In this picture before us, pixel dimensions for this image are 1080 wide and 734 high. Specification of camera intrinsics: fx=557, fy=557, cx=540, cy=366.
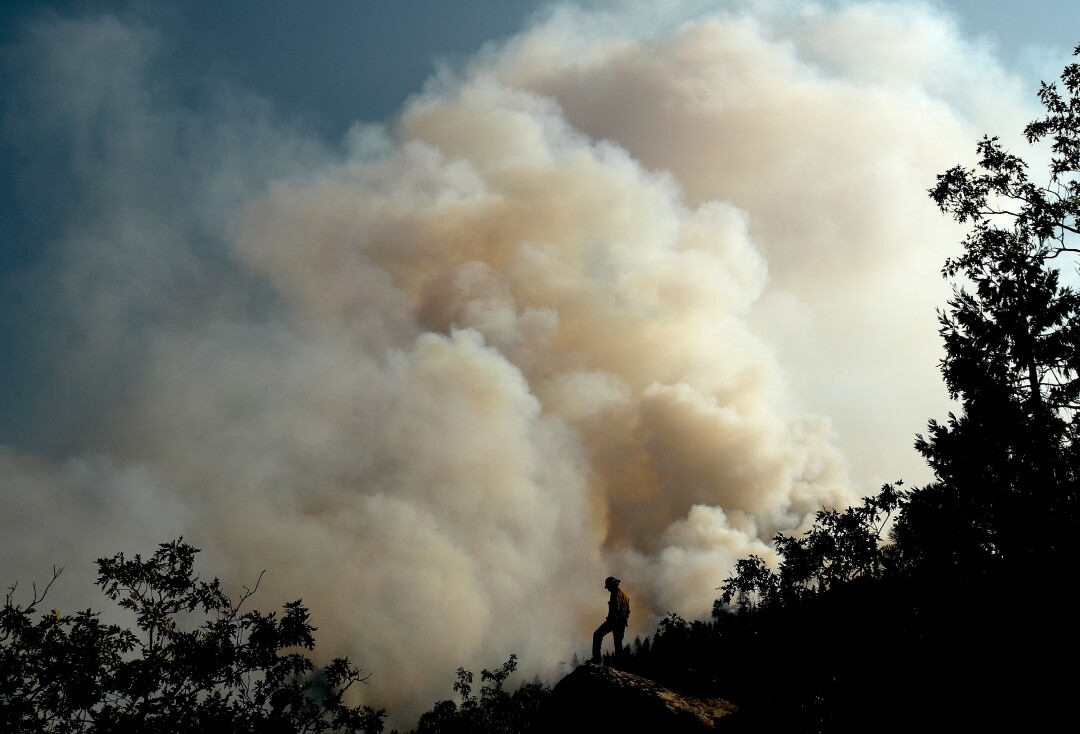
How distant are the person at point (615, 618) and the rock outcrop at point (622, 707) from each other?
72 centimetres

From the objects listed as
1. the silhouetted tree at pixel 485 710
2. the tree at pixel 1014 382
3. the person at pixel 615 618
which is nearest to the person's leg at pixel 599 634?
the person at pixel 615 618

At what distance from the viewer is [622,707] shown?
1539cm

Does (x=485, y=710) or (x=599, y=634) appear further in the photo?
(x=485, y=710)

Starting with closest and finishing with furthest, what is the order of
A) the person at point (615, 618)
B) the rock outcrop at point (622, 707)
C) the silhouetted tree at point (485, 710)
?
the rock outcrop at point (622, 707), the person at point (615, 618), the silhouetted tree at point (485, 710)

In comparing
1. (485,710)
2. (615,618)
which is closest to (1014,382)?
(615,618)

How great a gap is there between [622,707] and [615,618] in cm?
236

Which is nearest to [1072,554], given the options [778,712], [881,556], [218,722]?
[778,712]

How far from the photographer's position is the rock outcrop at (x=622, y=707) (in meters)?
14.9

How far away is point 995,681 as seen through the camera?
14.5 meters

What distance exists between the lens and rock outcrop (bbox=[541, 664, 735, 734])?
48.8ft

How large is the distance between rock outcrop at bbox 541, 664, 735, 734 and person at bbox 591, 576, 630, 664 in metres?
0.72

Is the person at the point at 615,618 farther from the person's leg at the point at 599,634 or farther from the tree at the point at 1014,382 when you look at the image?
the tree at the point at 1014,382

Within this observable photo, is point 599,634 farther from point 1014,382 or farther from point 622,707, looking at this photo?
point 1014,382

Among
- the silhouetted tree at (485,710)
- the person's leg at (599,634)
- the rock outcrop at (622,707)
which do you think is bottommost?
the silhouetted tree at (485,710)
